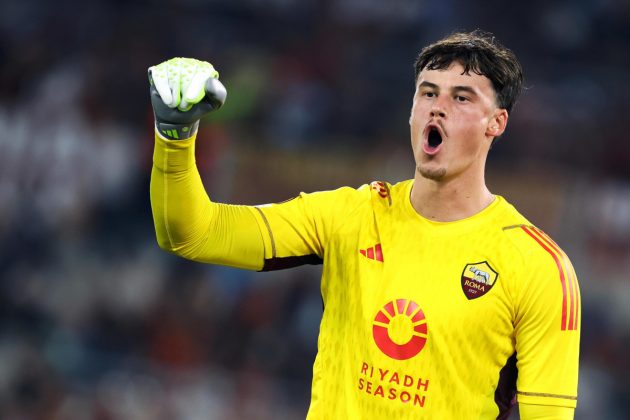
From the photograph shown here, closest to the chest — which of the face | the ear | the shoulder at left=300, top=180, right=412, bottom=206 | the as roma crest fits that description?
the as roma crest

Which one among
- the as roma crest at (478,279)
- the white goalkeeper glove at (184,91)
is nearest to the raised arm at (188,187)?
the white goalkeeper glove at (184,91)

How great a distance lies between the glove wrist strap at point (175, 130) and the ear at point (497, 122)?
1055 millimetres

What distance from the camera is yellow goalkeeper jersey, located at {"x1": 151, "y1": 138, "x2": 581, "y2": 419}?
3467mm

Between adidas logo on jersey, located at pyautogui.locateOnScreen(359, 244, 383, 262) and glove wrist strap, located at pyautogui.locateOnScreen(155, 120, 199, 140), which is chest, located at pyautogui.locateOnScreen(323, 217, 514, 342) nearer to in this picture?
adidas logo on jersey, located at pyautogui.locateOnScreen(359, 244, 383, 262)

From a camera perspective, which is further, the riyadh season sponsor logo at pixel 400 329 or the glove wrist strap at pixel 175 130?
the riyadh season sponsor logo at pixel 400 329

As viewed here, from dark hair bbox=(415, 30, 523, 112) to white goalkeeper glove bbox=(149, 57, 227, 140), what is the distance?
0.87 m

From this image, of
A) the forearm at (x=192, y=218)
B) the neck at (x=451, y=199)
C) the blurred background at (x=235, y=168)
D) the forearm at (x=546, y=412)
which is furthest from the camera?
the blurred background at (x=235, y=168)

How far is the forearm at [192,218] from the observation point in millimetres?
3344

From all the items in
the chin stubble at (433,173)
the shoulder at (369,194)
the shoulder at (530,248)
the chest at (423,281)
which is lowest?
the chest at (423,281)

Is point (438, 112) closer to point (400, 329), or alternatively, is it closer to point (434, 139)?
point (434, 139)

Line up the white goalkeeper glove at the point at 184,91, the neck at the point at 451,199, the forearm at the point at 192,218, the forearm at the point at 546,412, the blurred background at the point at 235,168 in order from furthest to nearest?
the blurred background at the point at 235,168
the neck at the point at 451,199
the forearm at the point at 546,412
the forearm at the point at 192,218
the white goalkeeper glove at the point at 184,91

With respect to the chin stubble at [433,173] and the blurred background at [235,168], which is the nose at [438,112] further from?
the blurred background at [235,168]

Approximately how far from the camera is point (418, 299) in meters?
3.56

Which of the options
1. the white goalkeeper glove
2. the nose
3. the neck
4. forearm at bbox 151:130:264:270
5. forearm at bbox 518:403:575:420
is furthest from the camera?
the neck
